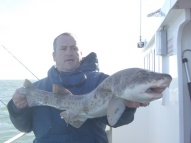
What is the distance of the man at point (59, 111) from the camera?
3344 millimetres

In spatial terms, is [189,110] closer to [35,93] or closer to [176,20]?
[176,20]

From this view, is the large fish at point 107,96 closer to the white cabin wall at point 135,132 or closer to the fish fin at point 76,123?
the fish fin at point 76,123

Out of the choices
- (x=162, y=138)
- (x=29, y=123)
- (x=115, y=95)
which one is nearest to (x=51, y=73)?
(x=29, y=123)

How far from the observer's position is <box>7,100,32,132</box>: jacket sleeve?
3.55 meters

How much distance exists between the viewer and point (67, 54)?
3611 mm

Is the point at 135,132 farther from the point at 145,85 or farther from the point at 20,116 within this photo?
the point at 145,85

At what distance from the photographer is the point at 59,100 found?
3432 mm

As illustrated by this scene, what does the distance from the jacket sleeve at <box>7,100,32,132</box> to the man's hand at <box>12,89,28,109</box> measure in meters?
0.05

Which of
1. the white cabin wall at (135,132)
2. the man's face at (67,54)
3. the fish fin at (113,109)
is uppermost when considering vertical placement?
the man's face at (67,54)

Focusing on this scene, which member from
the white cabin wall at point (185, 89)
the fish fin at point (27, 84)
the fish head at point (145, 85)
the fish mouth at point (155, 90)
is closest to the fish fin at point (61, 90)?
the fish fin at point (27, 84)

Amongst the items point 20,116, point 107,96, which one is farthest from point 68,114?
point 20,116

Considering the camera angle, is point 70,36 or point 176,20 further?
point 176,20

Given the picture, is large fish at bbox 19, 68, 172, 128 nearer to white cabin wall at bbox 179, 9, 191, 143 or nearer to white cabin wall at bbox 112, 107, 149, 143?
white cabin wall at bbox 179, 9, 191, 143

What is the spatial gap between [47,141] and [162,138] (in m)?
2.85
